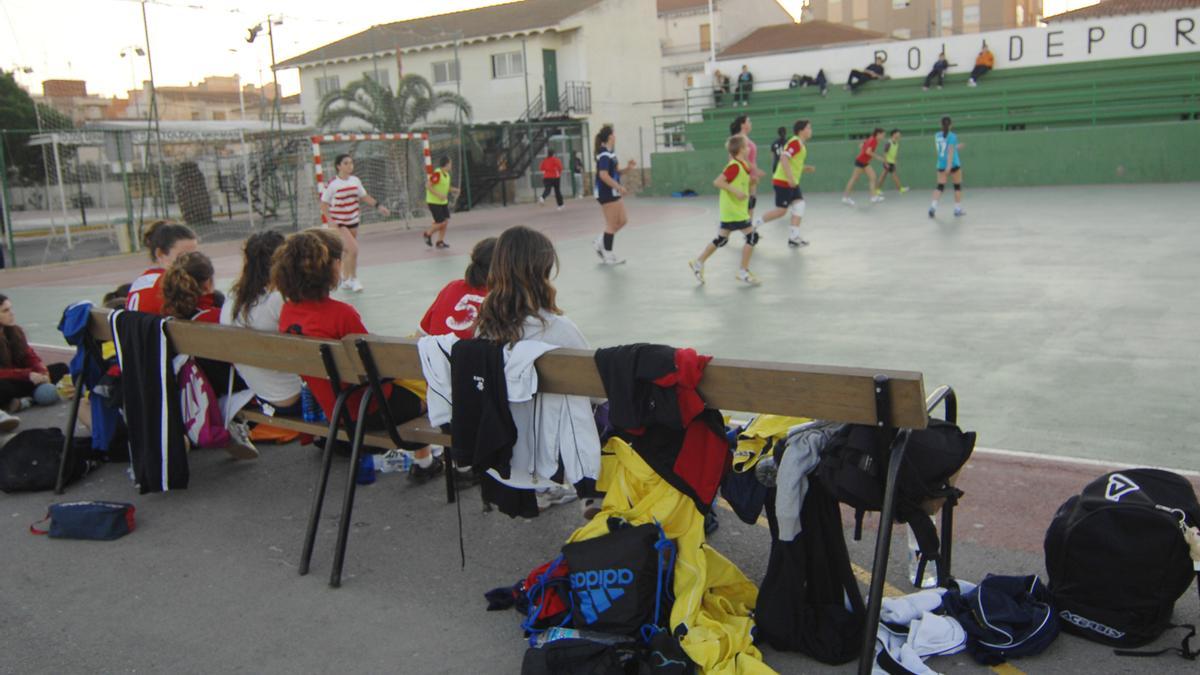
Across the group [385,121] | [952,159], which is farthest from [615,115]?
[952,159]

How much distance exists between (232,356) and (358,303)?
6.85 metres

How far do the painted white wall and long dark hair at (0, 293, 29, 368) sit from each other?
28.3m

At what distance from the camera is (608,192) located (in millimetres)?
14336

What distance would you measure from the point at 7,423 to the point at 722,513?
180 inches

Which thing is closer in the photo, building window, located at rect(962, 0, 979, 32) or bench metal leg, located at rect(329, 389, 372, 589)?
bench metal leg, located at rect(329, 389, 372, 589)

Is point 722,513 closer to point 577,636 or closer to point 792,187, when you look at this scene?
point 577,636

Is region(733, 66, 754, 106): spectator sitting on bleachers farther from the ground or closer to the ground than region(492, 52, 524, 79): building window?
closer to the ground

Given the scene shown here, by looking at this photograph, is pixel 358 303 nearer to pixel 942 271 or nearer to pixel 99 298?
pixel 99 298

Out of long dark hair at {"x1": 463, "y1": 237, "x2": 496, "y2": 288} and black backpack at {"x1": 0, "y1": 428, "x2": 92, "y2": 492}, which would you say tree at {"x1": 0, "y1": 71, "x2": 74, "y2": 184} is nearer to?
black backpack at {"x1": 0, "y1": 428, "x2": 92, "y2": 492}

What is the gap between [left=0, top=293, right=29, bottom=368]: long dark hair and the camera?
6.75m

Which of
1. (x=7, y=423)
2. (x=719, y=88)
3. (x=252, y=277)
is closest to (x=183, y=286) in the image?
(x=252, y=277)

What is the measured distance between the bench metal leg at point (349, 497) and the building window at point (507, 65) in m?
36.1

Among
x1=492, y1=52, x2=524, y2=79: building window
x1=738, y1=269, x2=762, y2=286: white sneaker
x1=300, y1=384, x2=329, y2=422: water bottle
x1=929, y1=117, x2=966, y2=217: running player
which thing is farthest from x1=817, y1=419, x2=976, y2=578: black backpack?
x1=492, y1=52, x2=524, y2=79: building window

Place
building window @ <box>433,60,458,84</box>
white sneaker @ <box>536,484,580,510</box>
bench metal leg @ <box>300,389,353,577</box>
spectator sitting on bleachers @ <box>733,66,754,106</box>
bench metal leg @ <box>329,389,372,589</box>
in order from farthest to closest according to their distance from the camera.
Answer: building window @ <box>433,60,458,84</box>
spectator sitting on bleachers @ <box>733,66,754,106</box>
white sneaker @ <box>536,484,580,510</box>
bench metal leg @ <box>300,389,353,577</box>
bench metal leg @ <box>329,389,372,589</box>
